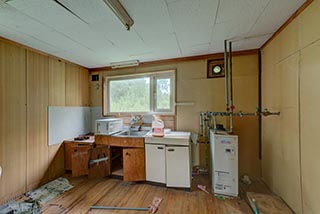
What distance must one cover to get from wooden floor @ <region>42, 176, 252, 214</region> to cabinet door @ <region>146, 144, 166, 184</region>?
162 millimetres

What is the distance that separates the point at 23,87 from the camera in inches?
91.4

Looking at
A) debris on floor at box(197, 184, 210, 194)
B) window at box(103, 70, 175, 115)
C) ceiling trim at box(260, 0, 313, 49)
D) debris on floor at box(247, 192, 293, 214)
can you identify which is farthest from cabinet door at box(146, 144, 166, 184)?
ceiling trim at box(260, 0, 313, 49)

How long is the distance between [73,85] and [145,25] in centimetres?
234

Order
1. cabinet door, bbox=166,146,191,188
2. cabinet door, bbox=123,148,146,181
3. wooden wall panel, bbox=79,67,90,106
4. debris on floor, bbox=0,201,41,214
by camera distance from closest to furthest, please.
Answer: debris on floor, bbox=0,201,41,214, cabinet door, bbox=166,146,191,188, cabinet door, bbox=123,148,146,181, wooden wall panel, bbox=79,67,90,106

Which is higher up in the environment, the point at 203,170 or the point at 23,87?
the point at 23,87

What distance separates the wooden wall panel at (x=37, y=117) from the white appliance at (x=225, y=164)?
115 inches

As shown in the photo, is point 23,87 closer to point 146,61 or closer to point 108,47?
point 108,47

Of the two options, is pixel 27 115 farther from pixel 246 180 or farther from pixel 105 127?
pixel 246 180

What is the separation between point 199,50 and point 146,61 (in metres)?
1.14

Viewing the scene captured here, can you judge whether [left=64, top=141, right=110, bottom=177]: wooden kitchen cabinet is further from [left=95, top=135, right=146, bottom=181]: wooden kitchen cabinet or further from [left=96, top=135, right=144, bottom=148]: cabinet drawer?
[left=95, top=135, right=146, bottom=181]: wooden kitchen cabinet

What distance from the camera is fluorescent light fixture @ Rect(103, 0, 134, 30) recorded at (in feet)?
4.27

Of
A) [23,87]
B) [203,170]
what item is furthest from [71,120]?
[203,170]

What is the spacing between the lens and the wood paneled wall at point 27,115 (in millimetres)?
2092

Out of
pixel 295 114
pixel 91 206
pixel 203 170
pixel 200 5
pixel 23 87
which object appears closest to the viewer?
pixel 200 5
